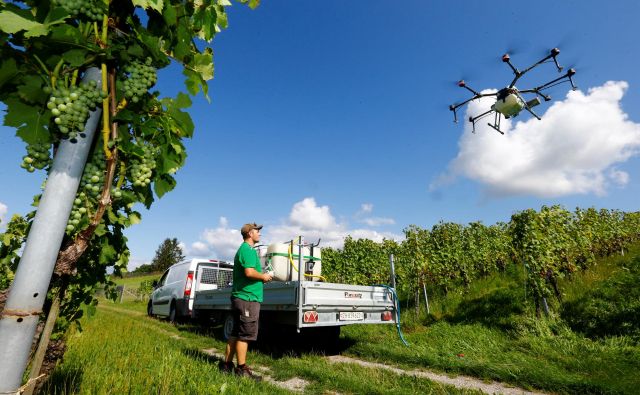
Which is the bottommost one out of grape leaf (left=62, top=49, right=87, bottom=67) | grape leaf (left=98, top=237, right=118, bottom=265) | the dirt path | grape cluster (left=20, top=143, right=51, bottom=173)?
the dirt path

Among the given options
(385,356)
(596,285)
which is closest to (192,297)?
(385,356)

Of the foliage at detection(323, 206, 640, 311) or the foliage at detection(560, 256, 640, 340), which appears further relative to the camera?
the foliage at detection(323, 206, 640, 311)

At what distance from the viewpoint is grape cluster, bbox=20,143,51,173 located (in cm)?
136

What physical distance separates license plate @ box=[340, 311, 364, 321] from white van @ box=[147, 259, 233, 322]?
4.60 m

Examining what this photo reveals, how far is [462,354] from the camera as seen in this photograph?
6.90 metres

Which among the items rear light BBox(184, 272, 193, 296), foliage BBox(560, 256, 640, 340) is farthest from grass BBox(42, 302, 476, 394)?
foliage BBox(560, 256, 640, 340)

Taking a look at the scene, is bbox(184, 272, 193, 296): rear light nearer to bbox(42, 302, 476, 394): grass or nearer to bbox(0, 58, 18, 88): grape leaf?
A: bbox(42, 302, 476, 394): grass

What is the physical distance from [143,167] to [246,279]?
371 cm

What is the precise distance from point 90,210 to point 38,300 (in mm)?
434

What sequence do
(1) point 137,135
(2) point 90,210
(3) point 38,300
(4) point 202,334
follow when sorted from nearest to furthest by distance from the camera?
(3) point 38,300 < (2) point 90,210 < (1) point 137,135 < (4) point 202,334

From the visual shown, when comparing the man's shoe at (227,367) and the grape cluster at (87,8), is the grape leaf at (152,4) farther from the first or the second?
the man's shoe at (227,367)

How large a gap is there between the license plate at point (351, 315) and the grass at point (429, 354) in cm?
75

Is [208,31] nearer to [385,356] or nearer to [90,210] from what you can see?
[90,210]

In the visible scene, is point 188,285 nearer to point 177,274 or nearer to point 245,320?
point 177,274
